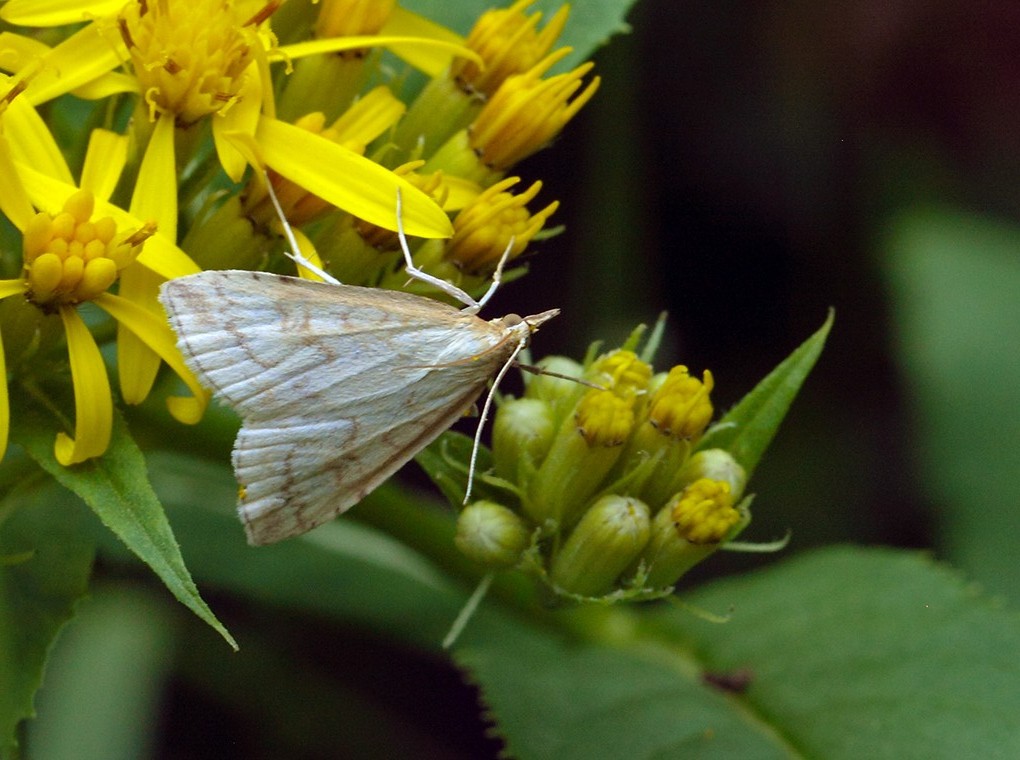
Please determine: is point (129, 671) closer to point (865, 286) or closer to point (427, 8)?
point (427, 8)

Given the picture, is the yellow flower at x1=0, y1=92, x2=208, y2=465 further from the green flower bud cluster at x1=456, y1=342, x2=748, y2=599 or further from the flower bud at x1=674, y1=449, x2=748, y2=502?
the flower bud at x1=674, y1=449, x2=748, y2=502

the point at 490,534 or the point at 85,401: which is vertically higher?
the point at 85,401

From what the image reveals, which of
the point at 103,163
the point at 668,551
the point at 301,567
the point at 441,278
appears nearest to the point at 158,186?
the point at 103,163

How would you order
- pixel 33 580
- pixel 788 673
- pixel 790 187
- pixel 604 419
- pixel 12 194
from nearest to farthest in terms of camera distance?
pixel 12 194 < pixel 604 419 < pixel 33 580 < pixel 788 673 < pixel 790 187

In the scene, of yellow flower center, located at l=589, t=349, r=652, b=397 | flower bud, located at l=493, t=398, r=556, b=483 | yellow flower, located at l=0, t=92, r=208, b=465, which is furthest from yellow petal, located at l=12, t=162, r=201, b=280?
yellow flower center, located at l=589, t=349, r=652, b=397

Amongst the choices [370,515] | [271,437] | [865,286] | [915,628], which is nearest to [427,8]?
[370,515]

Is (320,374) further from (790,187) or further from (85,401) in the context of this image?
(790,187)

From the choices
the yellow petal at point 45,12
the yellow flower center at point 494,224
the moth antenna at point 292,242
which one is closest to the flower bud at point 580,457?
the yellow flower center at point 494,224
